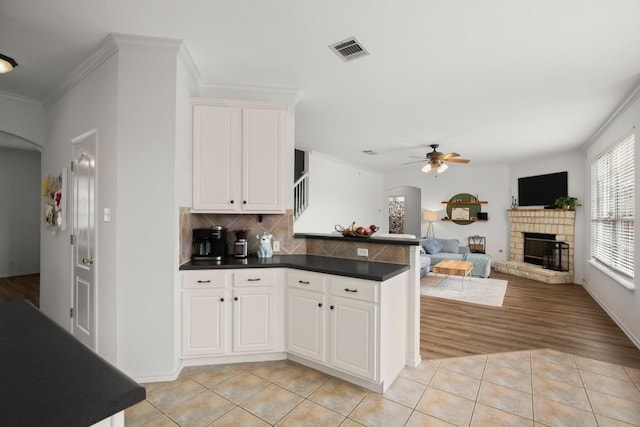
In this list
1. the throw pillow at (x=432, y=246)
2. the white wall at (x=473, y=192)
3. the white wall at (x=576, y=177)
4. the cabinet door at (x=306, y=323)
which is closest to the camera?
the cabinet door at (x=306, y=323)

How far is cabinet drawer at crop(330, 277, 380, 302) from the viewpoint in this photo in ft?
7.89

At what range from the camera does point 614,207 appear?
4.50 metres

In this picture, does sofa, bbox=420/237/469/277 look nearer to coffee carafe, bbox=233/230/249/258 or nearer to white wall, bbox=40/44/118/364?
coffee carafe, bbox=233/230/249/258

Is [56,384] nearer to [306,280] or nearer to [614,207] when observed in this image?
[306,280]

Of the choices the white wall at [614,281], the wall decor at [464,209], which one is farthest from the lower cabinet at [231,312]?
the wall decor at [464,209]

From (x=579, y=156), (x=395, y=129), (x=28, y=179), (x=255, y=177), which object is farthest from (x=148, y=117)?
(x=579, y=156)

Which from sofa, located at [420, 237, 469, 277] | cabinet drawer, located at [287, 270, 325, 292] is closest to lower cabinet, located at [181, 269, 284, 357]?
cabinet drawer, located at [287, 270, 325, 292]

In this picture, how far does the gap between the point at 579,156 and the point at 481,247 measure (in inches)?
119

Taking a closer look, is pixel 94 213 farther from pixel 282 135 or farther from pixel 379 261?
pixel 379 261

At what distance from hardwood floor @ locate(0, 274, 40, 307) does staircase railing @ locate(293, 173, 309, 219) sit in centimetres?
435

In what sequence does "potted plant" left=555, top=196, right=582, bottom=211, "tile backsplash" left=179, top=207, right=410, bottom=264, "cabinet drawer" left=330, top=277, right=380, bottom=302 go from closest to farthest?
1. "cabinet drawer" left=330, top=277, right=380, bottom=302
2. "tile backsplash" left=179, top=207, right=410, bottom=264
3. "potted plant" left=555, top=196, right=582, bottom=211

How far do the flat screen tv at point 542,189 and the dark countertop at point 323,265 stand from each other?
244 inches

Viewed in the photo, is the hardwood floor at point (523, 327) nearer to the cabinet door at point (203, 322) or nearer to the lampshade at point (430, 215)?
the cabinet door at point (203, 322)

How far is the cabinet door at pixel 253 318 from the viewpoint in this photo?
2842 mm
